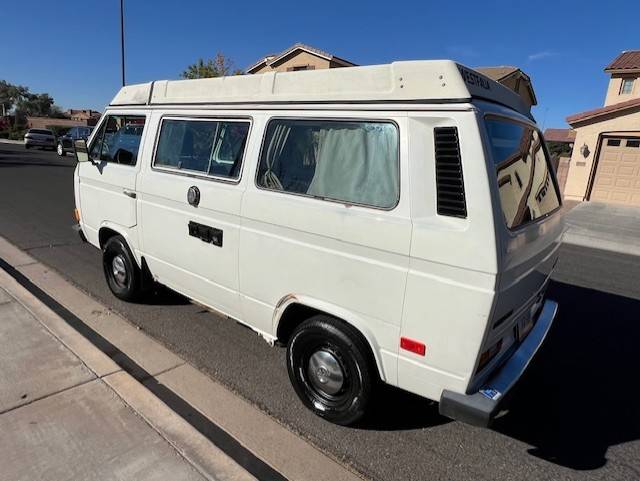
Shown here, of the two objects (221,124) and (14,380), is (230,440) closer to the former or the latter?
(14,380)

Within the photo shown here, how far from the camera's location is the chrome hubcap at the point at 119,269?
444 cm

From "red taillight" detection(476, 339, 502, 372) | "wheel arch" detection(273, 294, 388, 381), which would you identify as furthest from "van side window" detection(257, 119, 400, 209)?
"red taillight" detection(476, 339, 502, 372)

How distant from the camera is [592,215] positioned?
523 inches

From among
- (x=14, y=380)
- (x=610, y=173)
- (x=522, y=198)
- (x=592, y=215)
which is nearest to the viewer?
(x=522, y=198)

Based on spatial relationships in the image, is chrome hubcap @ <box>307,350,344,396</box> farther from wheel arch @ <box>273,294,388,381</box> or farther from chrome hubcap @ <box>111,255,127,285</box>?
chrome hubcap @ <box>111,255,127,285</box>

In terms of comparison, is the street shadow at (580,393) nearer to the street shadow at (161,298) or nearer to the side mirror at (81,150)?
the street shadow at (161,298)

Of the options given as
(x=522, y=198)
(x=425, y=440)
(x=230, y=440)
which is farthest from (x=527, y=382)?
(x=230, y=440)

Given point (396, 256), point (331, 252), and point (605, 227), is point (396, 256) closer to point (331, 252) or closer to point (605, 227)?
point (331, 252)

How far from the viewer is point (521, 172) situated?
105 inches

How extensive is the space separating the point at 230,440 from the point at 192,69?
3644 centimetres

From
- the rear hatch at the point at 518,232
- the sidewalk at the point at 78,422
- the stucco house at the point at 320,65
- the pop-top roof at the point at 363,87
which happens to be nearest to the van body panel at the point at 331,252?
the pop-top roof at the point at 363,87

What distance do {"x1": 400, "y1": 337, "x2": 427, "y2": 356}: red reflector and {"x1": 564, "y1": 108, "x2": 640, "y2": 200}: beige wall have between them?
55.6 ft

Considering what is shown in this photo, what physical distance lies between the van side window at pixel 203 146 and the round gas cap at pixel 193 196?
0.16 meters

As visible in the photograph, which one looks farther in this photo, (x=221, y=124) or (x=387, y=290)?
(x=221, y=124)
